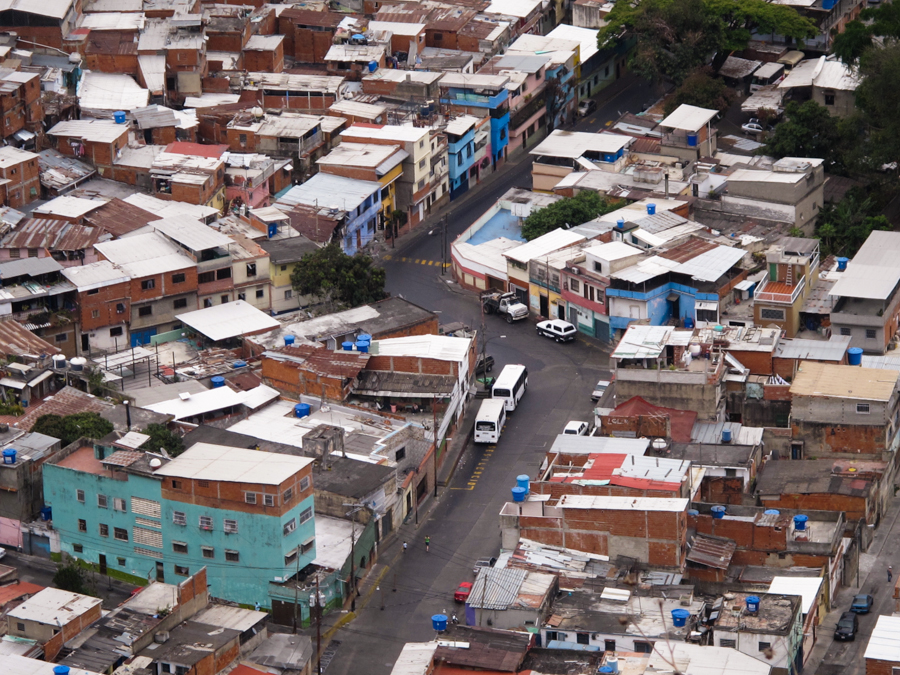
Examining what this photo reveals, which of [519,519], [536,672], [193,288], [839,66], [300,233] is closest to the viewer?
[536,672]

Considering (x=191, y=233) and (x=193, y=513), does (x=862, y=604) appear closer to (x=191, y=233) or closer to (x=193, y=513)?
(x=193, y=513)

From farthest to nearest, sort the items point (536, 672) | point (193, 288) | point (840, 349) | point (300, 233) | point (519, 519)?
1. point (300, 233)
2. point (193, 288)
3. point (840, 349)
4. point (519, 519)
5. point (536, 672)

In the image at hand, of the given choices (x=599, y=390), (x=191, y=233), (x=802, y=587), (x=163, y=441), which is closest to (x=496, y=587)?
(x=802, y=587)

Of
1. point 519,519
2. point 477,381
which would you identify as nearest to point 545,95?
point 477,381

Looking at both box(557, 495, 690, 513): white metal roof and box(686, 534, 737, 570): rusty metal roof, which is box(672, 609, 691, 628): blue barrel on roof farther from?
box(686, 534, 737, 570): rusty metal roof

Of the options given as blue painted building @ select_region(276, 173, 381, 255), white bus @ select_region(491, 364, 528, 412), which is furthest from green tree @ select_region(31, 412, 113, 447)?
blue painted building @ select_region(276, 173, 381, 255)

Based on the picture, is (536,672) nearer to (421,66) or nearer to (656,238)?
(656,238)
